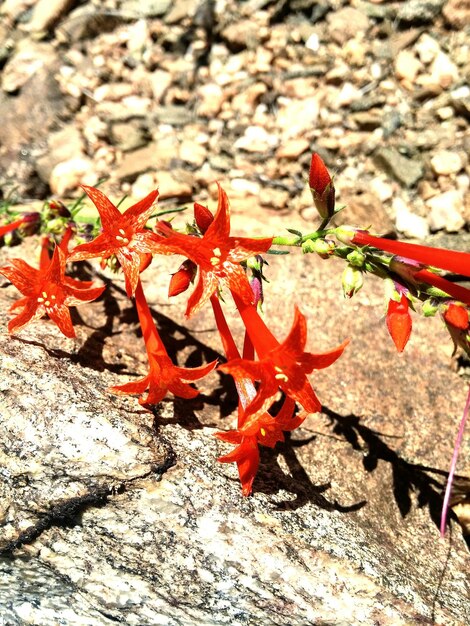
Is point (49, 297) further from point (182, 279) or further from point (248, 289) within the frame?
point (248, 289)

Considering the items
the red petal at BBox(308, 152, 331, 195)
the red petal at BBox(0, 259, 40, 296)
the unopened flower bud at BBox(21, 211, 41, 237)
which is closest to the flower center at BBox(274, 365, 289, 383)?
the red petal at BBox(308, 152, 331, 195)

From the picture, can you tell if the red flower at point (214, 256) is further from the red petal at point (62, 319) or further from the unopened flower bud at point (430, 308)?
the unopened flower bud at point (430, 308)

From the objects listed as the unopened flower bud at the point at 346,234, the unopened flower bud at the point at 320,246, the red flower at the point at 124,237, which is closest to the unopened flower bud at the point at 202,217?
the red flower at the point at 124,237

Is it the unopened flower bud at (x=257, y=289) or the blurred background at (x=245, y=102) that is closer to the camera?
the unopened flower bud at (x=257, y=289)

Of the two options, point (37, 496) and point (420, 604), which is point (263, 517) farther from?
point (37, 496)

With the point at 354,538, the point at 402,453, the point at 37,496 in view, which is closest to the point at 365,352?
the point at 402,453

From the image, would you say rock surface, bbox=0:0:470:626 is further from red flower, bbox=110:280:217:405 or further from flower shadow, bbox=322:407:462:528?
red flower, bbox=110:280:217:405

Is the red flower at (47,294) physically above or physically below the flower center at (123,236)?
below
